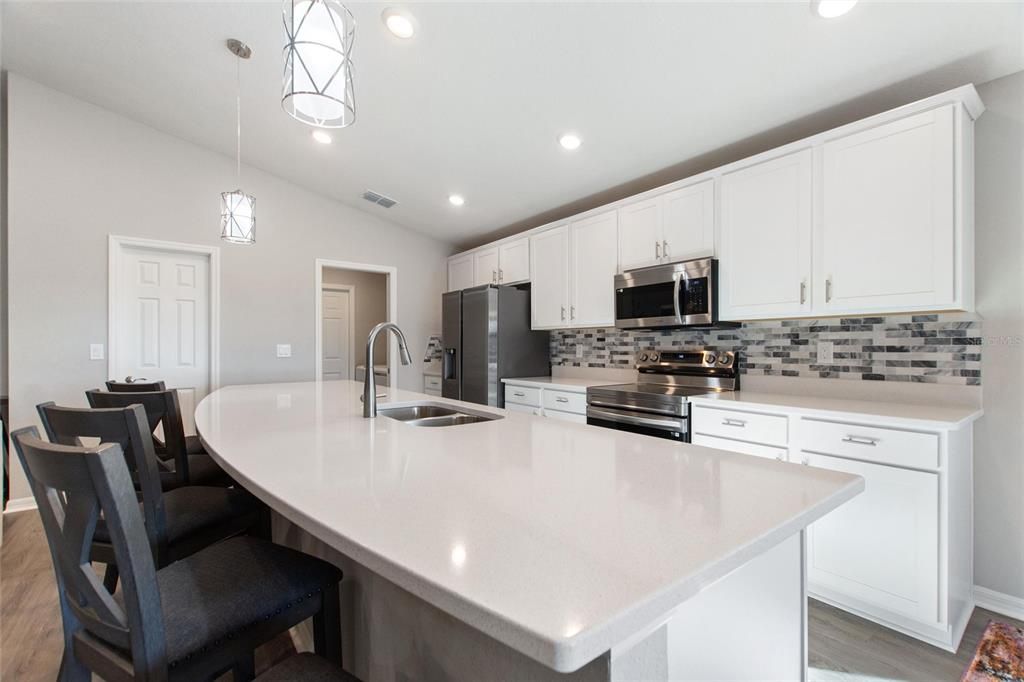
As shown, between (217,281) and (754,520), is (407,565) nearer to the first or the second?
(754,520)

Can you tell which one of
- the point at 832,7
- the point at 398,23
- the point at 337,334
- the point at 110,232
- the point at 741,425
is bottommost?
the point at 741,425

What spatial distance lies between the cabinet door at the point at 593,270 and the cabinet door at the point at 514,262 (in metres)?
0.57

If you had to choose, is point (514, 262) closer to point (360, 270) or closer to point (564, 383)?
point (564, 383)

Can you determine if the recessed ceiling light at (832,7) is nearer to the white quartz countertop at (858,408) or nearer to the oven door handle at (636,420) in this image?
the white quartz countertop at (858,408)

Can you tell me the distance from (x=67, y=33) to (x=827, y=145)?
4.32 metres

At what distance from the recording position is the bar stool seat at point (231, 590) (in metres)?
0.81

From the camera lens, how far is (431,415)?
2.14m

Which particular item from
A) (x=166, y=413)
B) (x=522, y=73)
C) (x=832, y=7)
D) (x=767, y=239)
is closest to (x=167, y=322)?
(x=166, y=413)

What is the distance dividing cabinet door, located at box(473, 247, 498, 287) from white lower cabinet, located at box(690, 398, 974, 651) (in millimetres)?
2899

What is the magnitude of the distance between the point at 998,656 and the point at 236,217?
13.0 feet

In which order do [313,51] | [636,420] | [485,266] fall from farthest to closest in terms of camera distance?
1. [485,266]
2. [636,420]
3. [313,51]

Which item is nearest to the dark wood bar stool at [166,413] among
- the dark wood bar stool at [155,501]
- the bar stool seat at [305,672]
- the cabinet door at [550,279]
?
the dark wood bar stool at [155,501]

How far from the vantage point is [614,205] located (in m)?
3.27

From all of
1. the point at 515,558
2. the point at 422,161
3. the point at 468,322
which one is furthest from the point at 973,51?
the point at 468,322
